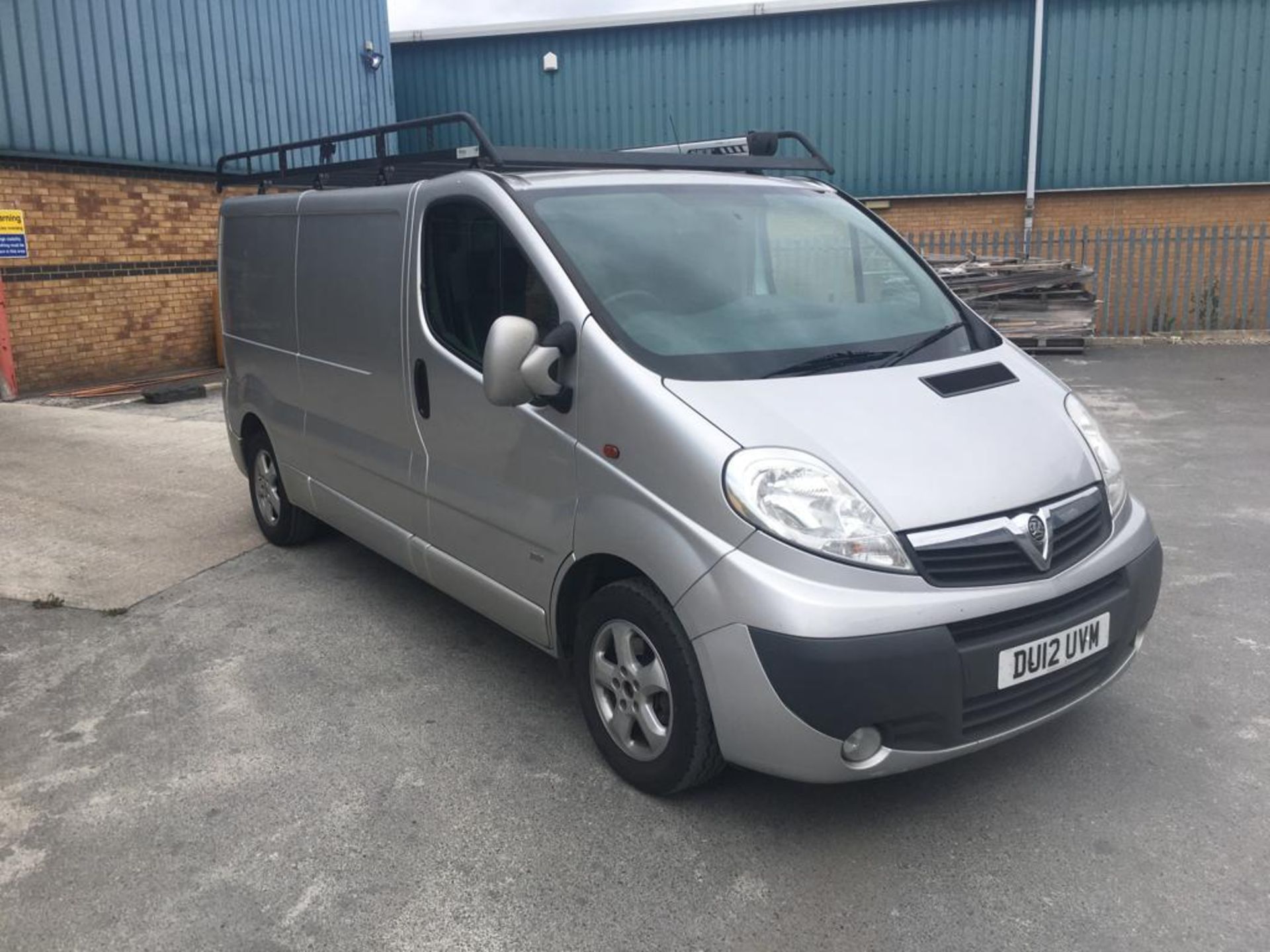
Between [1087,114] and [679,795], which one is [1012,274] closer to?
[1087,114]

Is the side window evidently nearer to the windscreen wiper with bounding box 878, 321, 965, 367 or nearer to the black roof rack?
the black roof rack

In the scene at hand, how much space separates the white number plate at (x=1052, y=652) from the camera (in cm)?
279

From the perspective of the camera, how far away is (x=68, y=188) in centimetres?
1094

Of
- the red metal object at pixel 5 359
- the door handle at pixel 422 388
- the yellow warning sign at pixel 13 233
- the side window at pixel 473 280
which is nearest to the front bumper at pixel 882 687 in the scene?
the side window at pixel 473 280

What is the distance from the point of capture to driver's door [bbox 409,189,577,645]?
3.42m

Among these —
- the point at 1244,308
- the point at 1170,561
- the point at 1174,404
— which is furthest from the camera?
the point at 1244,308

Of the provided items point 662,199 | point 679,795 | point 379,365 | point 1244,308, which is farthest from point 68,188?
point 1244,308

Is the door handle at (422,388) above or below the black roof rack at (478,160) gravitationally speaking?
below

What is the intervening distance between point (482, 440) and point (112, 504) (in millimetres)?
4087

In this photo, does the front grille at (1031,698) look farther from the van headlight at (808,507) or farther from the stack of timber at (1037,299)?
the stack of timber at (1037,299)

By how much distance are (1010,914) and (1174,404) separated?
325 inches

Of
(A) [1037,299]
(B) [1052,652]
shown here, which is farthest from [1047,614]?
(A) [1037,299]

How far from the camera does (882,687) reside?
2.66m

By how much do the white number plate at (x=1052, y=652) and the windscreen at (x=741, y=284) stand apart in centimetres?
98
